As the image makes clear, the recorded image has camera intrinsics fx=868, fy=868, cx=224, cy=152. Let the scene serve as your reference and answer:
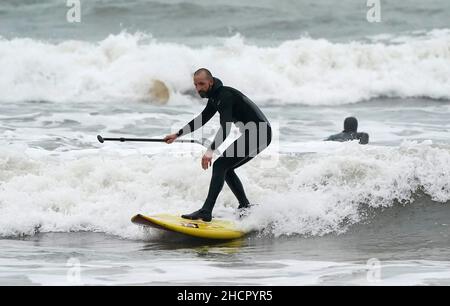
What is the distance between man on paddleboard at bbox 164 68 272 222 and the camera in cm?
771

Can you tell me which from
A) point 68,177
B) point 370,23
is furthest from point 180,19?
point 68,177

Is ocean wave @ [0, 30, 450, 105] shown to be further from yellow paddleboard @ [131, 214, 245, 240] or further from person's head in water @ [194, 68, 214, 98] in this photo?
person's head in water @ [194, 68, 214, 98]

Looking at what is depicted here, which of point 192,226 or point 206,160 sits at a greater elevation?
point 206,160

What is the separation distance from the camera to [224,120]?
7645 millimetres

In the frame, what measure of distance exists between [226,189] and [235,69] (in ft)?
36.0

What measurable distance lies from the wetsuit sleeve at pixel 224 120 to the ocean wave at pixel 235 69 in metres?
9.95

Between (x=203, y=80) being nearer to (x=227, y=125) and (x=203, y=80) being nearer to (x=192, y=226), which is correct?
(x=227, y=125)

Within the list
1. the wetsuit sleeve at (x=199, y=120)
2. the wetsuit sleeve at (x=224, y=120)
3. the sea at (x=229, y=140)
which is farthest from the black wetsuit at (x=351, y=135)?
the wetsuit sleeve at (x=224, y=120)

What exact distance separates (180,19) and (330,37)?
409cm

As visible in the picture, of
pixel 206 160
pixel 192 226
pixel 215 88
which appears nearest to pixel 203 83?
pixel 215 88

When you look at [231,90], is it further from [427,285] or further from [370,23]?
[370,23]

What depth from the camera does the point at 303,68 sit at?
2016 cm

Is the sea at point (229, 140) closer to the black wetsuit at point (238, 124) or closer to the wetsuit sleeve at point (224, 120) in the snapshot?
the black wetsuit at point (238, 124)

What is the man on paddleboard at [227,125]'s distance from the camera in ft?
25.3
